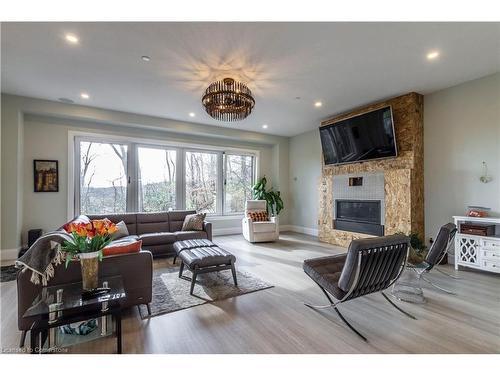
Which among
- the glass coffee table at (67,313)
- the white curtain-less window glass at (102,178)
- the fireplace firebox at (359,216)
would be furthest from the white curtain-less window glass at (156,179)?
the fireplace firebox at (359,216)

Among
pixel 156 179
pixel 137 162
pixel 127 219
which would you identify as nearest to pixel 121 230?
pixel 127 219

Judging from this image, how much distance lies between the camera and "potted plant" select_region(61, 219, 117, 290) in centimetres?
182

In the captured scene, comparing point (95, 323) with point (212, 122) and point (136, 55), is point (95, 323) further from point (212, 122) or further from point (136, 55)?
point (212, 122)

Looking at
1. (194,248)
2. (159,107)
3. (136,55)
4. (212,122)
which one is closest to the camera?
(136,55)

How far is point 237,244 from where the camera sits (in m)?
5.52

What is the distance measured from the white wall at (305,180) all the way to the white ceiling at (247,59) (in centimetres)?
228

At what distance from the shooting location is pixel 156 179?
5.96 m

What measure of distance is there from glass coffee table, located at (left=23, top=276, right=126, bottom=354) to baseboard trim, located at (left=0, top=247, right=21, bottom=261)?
3449 millimetres

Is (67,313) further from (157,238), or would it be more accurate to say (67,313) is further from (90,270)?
(157,238)

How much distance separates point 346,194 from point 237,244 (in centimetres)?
290

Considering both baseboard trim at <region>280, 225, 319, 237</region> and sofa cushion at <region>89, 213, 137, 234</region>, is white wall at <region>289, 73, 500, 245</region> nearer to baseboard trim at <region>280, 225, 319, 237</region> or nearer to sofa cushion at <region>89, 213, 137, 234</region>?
baseboard trim at <region>280, 225, 319, 237</region>

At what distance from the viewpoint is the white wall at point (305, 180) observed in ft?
21.8

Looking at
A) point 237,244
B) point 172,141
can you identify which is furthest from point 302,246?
point 172,141

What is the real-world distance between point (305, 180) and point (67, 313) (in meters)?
6.27
